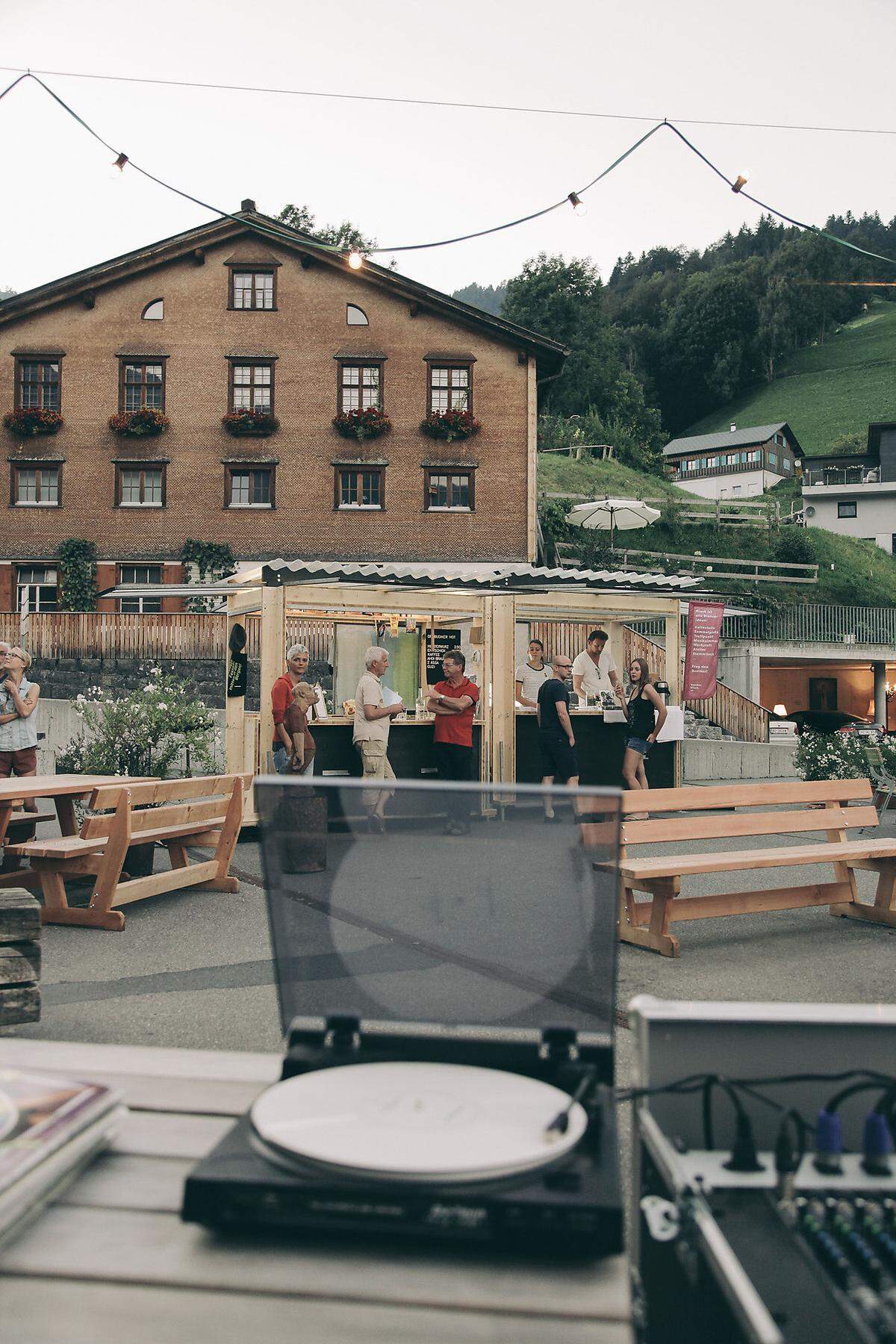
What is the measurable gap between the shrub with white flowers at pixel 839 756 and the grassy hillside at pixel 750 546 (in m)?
28.0

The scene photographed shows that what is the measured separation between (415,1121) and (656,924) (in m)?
5.19

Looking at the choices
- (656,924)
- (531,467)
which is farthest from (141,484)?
(656,924)

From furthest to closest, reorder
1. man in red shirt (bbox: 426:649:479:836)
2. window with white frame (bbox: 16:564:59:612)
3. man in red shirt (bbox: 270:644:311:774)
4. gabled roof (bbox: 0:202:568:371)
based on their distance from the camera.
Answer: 1. window with white frame (bbox: 16:564:59:612)
2. gabled roof (bbox: 0:202:568:371)
3. man in red shirt (bbox: 426:649:479:836)
4. man in red shirt (bbox: 270:644:311:774)

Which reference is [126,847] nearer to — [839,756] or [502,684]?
[502,684]

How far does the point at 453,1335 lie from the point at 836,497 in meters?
69.3

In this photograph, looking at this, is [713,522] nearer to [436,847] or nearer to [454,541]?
[454,541]

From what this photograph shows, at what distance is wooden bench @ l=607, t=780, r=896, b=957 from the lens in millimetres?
6340

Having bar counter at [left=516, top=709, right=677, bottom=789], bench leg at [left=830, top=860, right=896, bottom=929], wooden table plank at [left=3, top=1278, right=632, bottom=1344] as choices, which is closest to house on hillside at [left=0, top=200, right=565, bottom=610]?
bar counter at [left=516, top=709, right=677, bottom=789]

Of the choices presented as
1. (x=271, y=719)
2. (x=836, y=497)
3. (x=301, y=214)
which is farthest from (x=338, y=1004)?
(x=836, y=497)

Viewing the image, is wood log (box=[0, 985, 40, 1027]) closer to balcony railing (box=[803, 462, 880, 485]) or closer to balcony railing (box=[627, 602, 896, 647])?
balcony railing (box=[627, 602, 896, 647])

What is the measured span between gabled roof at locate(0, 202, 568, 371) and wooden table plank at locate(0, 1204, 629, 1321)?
30.3 metres

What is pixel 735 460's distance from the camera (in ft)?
277

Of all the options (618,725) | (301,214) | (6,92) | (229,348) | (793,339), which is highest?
(793,339)

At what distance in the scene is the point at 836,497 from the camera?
6569 cm
